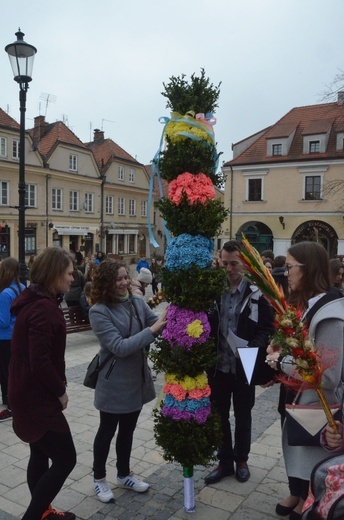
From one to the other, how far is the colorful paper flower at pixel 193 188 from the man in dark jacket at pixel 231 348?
2.19ft

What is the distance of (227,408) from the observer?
377 cm

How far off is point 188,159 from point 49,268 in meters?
1.25

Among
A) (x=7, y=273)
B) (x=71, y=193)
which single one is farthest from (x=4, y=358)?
(x=71, y=193)

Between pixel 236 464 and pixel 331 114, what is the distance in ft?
95.7

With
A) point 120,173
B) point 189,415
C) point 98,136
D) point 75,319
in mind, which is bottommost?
point 75,319

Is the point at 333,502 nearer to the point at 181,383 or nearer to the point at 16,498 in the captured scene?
the point at 181,383

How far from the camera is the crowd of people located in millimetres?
2598

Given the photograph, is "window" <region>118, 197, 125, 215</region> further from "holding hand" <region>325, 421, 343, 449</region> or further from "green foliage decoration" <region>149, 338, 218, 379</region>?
"holding hand" <region>325, 421, 343, 449</region>

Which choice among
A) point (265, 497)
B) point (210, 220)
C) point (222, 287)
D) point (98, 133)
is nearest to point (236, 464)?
point (265, 497)

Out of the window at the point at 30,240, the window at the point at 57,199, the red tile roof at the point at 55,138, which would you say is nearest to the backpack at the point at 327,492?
the window at the point at 30,240

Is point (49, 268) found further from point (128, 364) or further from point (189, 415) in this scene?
point (189, 415)

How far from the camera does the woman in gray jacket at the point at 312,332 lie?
2342mm

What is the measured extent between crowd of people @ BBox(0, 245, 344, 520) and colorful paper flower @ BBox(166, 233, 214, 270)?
0.23 m

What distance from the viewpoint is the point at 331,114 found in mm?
28500
